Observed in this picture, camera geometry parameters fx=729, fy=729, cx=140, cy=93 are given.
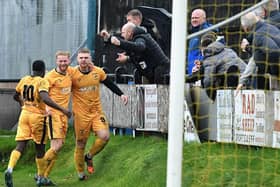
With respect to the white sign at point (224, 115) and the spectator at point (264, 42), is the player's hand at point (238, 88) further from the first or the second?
the spectator at point (264, 42)

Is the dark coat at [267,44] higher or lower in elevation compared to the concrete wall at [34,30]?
lower

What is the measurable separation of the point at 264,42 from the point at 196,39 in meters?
0.95

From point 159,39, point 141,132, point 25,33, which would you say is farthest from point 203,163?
point 25,33

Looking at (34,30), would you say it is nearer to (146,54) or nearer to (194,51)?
(146,54)

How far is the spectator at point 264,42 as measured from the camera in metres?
8.87

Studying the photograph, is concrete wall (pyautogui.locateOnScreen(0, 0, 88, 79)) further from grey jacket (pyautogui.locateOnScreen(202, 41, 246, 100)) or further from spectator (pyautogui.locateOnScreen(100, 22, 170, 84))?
grey jacket (pyautogui.locateOnScreen(202, 41, 246, 100))

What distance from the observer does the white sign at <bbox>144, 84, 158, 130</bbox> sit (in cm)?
1197

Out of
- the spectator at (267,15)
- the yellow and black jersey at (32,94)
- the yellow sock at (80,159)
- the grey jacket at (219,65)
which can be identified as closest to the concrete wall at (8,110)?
the yellow sock at (80,159)

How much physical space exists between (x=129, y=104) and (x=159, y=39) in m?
1.47

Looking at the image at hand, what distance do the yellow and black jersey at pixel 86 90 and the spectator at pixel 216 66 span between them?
1.68m

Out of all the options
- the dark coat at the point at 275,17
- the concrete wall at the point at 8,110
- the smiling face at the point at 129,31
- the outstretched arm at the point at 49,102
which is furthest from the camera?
the concrete wall at the point at 8,110

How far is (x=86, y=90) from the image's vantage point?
10930 millimetres

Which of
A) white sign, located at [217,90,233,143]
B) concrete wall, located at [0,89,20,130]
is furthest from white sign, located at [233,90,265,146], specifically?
concrete wall, located at [0,89,20,130]

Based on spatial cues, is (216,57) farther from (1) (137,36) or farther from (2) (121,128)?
(2) (121,128)
